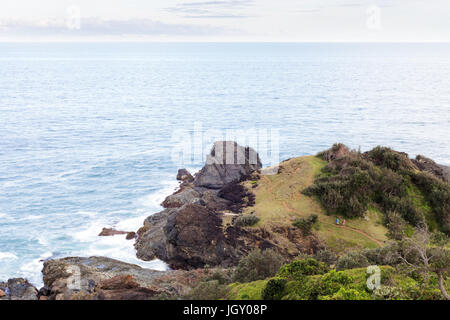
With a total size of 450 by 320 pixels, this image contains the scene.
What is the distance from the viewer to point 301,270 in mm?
20188

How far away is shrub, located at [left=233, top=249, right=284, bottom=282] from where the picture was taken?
23484mm

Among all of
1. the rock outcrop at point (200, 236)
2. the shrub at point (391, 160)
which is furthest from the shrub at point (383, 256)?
the shrub at point (391, 160)

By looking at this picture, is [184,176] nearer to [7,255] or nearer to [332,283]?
[7,255]

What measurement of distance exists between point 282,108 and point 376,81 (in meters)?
81.6

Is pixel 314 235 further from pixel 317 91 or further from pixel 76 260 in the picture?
pixel 317 91

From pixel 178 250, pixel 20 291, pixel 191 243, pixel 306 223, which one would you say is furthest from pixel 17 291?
pixel 306 223

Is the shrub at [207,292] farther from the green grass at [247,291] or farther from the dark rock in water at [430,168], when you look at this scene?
the dark rock in water at [430,168]

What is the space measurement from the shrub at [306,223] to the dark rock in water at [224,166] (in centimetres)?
1625

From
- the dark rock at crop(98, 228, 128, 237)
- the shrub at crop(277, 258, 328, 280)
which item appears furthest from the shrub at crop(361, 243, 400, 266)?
the dark rock at crop(98, 228, 128, 237)

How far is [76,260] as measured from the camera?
32531 mm

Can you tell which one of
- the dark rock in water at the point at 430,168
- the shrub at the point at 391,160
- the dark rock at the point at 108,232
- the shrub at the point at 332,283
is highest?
the shrub at the point at 391,160

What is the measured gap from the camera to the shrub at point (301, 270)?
65.0 ft
